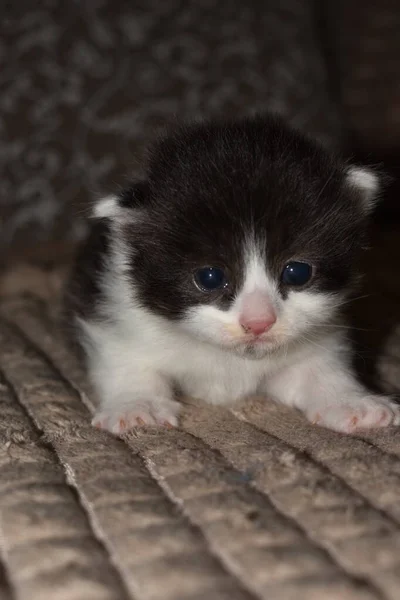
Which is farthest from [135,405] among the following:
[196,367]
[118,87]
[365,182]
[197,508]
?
[118,87]

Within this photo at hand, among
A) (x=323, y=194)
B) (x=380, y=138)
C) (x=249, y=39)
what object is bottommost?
(x=323, y=194)

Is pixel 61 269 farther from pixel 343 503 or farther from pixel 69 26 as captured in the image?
pixel 343 503

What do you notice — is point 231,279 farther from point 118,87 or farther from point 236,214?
point 118,87

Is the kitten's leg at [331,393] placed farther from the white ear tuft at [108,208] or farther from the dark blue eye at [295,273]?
the white ear tuft at [108,208]

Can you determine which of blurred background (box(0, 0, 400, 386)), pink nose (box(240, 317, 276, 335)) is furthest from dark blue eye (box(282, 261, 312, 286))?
blurred background (box(0, 0, 400, 386))

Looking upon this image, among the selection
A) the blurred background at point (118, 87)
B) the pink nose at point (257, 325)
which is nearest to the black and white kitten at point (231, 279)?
the pink nose at point (257, 325)

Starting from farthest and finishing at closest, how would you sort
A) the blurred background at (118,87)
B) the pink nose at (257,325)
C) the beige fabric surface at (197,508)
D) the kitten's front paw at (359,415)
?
the blurred background at (118,87) → the kitten's front paw at (359,415) → the pink nose at (257,325) → the beige fabric surface at (197,508)

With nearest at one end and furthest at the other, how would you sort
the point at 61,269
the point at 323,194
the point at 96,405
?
1. the point at 323,194
2. the point at 96,405
3. the point at 61,269

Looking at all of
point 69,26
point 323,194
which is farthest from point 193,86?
point 323,194
